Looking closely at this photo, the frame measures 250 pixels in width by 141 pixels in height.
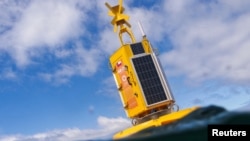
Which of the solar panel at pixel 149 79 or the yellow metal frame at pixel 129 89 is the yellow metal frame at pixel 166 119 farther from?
the solar panel at pixel 149 79

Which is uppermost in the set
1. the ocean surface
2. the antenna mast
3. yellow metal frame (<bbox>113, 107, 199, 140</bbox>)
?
the antenna mast

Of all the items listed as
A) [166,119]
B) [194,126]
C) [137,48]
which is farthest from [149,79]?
[194,126]

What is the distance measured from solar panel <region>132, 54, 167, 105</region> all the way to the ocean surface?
2263mm

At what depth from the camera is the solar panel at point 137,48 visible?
24.2m

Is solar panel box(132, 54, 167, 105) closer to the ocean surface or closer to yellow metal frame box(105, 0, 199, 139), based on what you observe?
yellow metal frame box(105, 0, 199, 139)

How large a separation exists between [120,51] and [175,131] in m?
7.06

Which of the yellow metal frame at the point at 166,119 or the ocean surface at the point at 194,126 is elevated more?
the yellow metal frame at the point at 166,119

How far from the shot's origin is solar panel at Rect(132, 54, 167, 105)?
2317 cm

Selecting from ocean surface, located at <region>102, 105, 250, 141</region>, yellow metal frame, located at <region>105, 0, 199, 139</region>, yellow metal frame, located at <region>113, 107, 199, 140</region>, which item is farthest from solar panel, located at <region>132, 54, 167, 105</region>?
ocean surface, located at <region>102, 105, 250, 141</region>

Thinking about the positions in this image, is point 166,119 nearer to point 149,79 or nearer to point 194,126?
point 194,126

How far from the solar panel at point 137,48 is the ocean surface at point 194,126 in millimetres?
5947

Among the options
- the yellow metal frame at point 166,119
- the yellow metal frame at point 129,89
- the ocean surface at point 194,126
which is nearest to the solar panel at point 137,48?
the yellow metal frame at point 129,89

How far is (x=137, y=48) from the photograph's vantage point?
24.4 metres

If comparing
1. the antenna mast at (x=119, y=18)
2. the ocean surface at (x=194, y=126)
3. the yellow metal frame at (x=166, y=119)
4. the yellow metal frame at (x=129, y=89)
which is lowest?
the ocean surface at (x=194, y=126)
